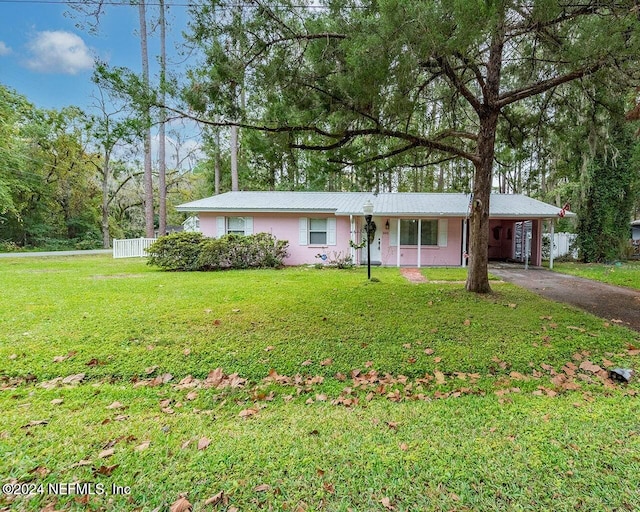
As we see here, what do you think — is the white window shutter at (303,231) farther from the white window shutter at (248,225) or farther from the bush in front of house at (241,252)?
the white window shutter at (248,225)

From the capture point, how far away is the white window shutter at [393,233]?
14126 mm

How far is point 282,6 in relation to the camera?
4703 mm

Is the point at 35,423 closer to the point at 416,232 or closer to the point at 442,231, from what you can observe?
the point at 416,232

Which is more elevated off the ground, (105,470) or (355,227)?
(355,227)

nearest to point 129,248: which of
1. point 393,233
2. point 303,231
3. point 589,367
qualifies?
point 303,231

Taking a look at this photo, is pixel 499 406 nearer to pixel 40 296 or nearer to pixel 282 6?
pixel 282 6

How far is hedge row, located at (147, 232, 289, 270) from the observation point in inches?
479

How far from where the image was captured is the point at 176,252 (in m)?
12.1

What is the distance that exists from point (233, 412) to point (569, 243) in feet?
63.2

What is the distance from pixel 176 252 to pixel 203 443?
1083cm

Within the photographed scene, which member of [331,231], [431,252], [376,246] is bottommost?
[431,252]

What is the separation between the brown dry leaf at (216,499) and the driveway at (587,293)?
6335mm

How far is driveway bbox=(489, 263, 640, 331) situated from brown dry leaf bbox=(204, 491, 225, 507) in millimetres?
6335

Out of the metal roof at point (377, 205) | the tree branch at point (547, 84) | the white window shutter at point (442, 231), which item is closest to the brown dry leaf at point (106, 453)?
the tree branch at point (547, 84)
